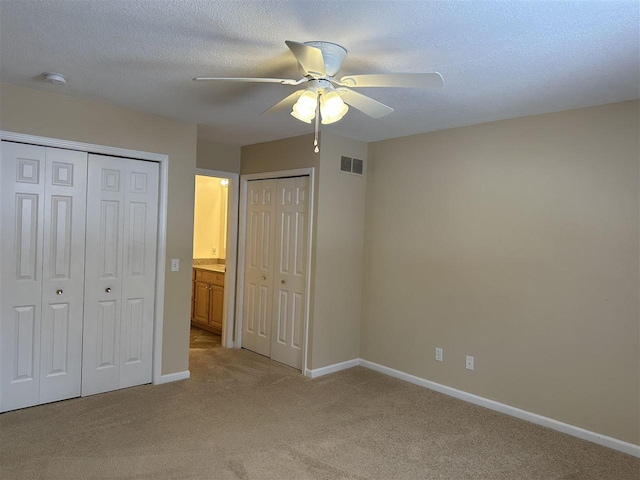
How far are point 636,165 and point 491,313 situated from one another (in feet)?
5.02

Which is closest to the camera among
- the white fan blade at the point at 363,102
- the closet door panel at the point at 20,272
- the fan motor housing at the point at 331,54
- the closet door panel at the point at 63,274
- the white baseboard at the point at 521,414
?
the fan motor housing at the point at 331,54

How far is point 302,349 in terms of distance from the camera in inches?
180

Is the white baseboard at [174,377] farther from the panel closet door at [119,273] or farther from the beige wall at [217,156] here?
the beige wall at [217,156]

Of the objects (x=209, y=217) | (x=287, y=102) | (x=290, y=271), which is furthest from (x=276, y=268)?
(x=287, y=102)

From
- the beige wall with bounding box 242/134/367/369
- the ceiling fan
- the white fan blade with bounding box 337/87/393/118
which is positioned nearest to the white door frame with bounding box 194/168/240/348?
the beige wall with bounding box 242/134/367/369

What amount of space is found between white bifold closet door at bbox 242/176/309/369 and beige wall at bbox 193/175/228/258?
1759mm

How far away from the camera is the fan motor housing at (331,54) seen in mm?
2284

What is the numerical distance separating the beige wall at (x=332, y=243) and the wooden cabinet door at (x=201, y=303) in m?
2.20

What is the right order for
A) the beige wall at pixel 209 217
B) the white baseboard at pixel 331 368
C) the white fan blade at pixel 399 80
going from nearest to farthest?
the white fan blade at pixel 399 80 < the white baseboard at pixel 331 368 < the beige wall at pixel 209 217

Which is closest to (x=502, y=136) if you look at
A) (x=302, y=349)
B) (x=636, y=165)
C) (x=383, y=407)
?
(x=636, y=165)

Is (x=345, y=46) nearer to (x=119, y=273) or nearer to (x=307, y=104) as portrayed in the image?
(x=307, y=104)

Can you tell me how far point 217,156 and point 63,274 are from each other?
220 centimetres

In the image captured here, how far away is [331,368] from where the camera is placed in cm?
457

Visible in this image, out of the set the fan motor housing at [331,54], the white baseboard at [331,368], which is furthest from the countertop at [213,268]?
the fan motor housing at [331,54]
